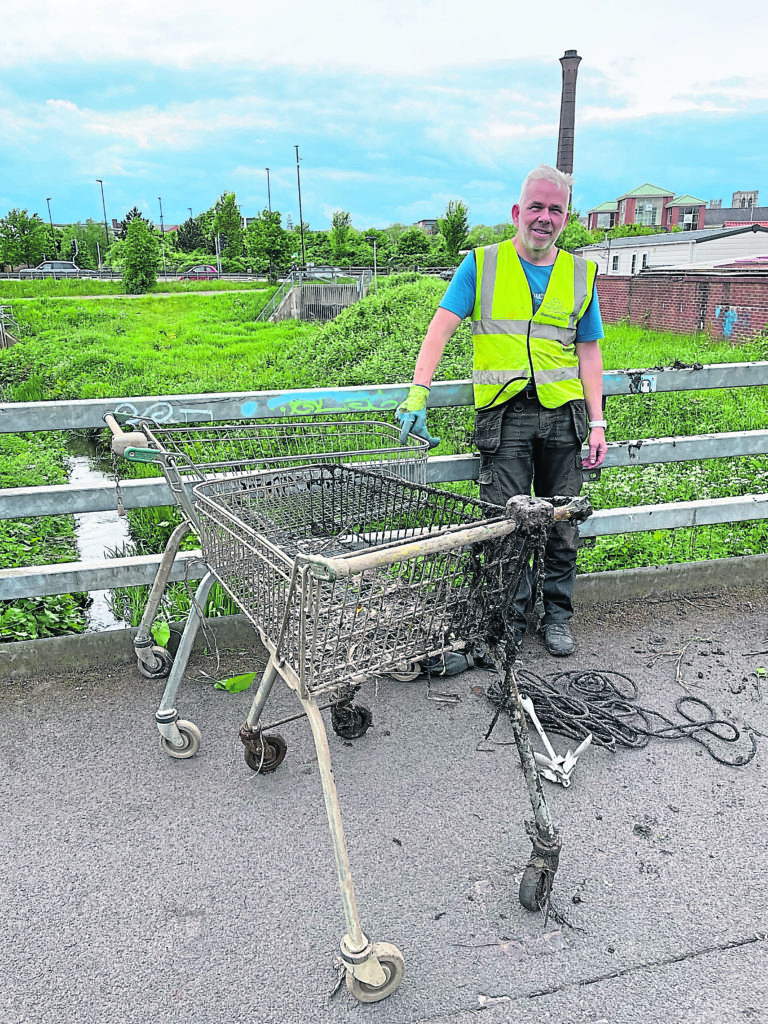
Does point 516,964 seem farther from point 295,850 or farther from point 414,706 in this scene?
point 414,706

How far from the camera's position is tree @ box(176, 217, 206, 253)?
277 feet

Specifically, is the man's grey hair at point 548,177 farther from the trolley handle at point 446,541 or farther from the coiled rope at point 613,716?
the coiled rope at point 613,716

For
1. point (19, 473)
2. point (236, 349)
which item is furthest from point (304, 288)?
point (19, 473)

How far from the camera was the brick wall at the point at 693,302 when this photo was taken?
20.2 m

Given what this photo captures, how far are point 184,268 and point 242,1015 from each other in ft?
236

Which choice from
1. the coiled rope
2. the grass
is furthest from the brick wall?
the grass

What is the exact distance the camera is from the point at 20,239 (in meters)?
59.3

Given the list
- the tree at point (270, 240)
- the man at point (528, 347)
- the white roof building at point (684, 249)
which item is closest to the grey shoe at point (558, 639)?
the man at point (528, 347)

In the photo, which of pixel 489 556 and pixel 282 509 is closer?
pixel 489 556

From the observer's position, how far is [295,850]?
104 inches

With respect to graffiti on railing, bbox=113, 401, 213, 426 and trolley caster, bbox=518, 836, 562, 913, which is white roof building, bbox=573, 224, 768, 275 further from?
trolley caster, bbox=518, 836, 562, 913

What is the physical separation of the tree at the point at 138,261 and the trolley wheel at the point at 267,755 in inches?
1822

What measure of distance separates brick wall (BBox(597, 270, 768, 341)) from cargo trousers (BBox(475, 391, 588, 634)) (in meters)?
18.3

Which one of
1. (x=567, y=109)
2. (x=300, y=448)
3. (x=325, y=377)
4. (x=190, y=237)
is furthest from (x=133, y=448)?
(x=190, y=237)
